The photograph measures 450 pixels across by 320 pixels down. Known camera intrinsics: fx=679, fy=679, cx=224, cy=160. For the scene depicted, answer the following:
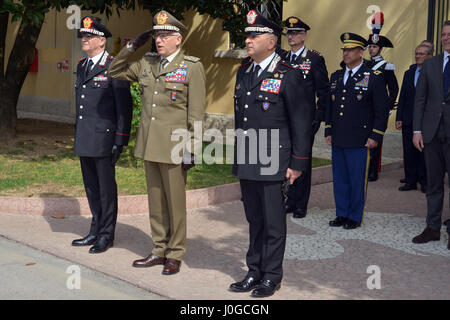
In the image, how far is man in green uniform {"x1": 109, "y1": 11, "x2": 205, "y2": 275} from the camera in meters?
5.62

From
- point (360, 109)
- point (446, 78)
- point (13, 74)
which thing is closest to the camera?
point (446, 78)

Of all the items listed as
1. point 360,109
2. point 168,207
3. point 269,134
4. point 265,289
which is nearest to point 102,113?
point 168,207

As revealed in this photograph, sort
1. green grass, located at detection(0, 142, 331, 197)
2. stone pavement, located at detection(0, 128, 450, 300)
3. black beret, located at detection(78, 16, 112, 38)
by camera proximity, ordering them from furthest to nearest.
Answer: green grass, located at detection(0, 142, 331, 197)
black beret, located at detection(78, 16, 112, 38)
stone pavement, located at detection(0, 128, 450, 300)

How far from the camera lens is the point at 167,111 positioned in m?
5.66

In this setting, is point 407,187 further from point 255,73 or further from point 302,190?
point 255,73

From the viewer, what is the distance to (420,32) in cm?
1169

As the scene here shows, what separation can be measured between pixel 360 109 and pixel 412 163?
8.73ft

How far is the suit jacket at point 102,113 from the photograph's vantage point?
20.4 feet

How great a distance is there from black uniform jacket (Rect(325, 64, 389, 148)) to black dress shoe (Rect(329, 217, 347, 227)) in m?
0.83

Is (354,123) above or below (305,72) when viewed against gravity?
below

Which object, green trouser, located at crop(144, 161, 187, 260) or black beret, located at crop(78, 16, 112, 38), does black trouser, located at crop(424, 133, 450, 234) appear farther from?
black beret, located at crop(78, 16, 112, 38)

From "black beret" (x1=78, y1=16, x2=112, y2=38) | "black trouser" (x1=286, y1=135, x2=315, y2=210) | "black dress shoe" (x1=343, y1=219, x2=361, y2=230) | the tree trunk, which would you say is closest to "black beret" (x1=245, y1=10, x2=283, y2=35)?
"black beret" (x1=78, y1=16, x2=112, y2=38)

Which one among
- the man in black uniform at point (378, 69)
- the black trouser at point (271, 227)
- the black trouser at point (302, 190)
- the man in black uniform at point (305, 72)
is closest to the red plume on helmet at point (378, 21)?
the man in black uniform at point (378, 69)

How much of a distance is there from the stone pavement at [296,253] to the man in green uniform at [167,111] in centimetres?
35
